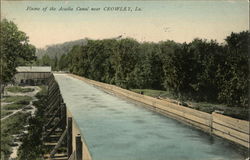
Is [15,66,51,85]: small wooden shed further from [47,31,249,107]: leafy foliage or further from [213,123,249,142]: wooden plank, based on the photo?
[213,123,249,142]: wooden plank

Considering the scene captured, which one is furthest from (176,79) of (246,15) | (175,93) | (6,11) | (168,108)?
(6,11)

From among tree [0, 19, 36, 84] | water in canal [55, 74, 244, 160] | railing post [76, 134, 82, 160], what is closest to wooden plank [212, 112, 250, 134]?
water in canal [55, 74, 244, 160]

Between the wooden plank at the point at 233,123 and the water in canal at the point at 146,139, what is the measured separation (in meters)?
0.68

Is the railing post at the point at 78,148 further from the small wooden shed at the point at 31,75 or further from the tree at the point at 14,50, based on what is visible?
the small wooden shed at the point at 31,75

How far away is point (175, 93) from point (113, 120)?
27.1 meters

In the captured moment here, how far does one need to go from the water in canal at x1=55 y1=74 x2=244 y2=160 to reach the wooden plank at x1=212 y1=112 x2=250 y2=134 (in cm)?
68

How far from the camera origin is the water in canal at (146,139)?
9.45m

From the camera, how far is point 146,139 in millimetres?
11547

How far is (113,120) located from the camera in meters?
15.3

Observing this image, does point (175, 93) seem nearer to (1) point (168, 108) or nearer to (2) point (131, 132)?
(1) point (168, 108)

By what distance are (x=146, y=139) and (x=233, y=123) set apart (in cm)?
342

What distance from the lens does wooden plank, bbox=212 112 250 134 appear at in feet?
29.5

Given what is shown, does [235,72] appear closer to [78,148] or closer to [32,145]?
[32,145]

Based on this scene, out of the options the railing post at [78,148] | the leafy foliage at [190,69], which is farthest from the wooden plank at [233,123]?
the railing post at [78,148]
